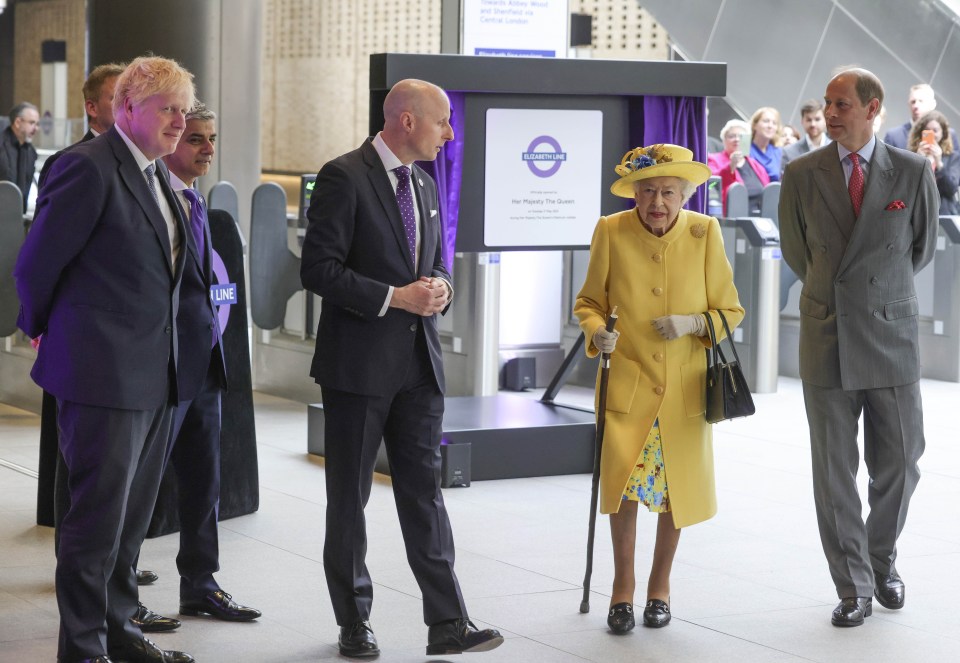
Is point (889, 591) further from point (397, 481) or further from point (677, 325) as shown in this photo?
point (397, 481)

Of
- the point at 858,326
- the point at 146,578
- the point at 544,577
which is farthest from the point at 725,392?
the point at 146,578

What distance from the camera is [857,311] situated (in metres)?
4.90

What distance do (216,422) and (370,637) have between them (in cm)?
97

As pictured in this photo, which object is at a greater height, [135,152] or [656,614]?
[135,152]

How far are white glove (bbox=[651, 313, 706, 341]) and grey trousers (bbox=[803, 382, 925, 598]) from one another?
0.59 meters

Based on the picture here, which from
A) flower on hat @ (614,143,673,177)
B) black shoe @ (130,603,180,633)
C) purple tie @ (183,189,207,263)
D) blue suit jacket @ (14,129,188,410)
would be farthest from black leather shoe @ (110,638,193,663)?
flower on hat @ (614,143,673,177)

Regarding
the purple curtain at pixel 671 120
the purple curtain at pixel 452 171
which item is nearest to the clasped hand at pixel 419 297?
the purple curtain at pixel 452 171

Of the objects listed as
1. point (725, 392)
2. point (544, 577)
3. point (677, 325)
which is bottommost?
point (544, 577)

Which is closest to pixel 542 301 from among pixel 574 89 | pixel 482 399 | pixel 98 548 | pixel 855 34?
pixel 482 399

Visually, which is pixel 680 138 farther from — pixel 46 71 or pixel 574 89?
pixel 46 71

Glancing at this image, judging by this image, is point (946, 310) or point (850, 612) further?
point (946, 310)

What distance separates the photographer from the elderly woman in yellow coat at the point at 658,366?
4.71 m

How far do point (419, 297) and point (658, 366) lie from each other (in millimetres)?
935

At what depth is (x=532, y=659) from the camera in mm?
4438
